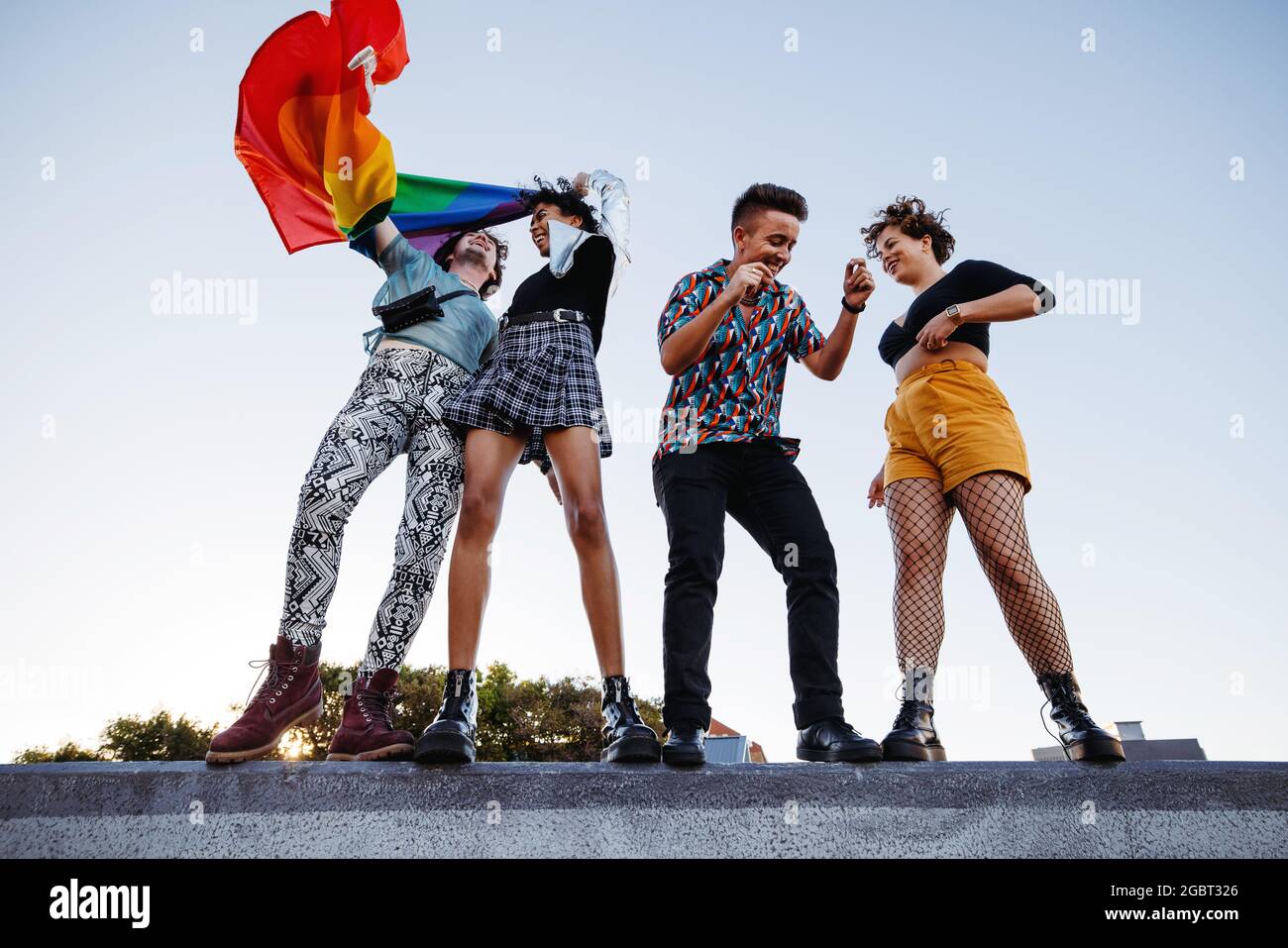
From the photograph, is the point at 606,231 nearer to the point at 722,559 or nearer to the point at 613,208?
the point at 613,208

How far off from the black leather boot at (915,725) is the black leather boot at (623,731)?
85 centimetres

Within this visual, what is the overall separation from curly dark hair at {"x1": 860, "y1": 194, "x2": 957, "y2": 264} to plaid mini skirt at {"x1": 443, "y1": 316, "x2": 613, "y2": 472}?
1675mm

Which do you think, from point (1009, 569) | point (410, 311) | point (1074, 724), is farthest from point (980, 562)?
point (410, 311)

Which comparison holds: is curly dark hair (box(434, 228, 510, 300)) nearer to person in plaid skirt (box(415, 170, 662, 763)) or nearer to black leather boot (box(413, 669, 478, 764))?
person in plaid skirt (box(415, 170, 662, 763))

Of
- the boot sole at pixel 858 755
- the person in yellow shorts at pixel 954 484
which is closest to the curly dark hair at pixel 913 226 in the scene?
the person in yellow shorts at pixel 954 484

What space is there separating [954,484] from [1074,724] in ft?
3.39

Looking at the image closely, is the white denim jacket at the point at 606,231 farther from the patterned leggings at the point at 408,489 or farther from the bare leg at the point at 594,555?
the bare leg at the point at 594,555

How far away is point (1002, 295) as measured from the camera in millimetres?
3627

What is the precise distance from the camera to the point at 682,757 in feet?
8.98

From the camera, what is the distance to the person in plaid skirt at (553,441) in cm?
300
